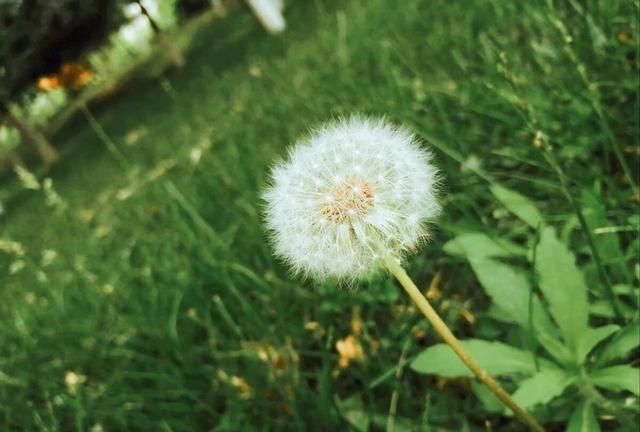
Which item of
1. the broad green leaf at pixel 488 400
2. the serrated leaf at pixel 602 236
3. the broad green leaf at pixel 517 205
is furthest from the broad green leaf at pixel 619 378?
the broad green leaf at pixel 517 205

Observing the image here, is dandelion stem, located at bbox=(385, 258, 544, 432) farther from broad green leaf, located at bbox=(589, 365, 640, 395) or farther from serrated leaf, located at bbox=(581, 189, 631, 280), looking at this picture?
serrated leaf, located at bbox=(581, 189, 631, 280)

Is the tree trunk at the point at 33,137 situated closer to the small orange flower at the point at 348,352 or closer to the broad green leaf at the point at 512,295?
the small orange flower at the point at 348,352

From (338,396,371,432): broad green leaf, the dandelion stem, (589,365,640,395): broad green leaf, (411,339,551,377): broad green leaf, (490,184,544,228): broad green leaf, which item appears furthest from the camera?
(490,184,544,228): broad green leaf

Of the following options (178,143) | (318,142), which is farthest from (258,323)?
(178,143)

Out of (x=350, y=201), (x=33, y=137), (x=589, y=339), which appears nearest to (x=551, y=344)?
(x=589, y=339)

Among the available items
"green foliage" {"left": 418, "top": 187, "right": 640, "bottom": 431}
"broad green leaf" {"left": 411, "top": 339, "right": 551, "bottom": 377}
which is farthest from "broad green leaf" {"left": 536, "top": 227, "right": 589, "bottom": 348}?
"broad green leaf" {"left": 411, "top": 339, "right": 551, "bottom": 377}

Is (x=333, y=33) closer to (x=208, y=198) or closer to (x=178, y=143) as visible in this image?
(x=178, y=143)
